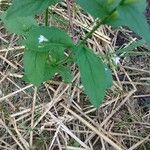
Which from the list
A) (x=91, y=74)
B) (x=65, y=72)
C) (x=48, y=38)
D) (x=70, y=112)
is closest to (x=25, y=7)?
(x=48, y=38)

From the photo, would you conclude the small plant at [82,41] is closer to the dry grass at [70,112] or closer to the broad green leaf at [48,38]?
the broad green leaf at [48,38]

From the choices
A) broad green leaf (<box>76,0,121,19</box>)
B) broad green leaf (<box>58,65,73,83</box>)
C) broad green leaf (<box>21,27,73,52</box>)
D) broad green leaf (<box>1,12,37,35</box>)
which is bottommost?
broad green leaf (<box>58,65,73,83</box>)

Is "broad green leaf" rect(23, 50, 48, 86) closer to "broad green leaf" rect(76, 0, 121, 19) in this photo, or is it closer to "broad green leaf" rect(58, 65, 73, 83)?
"broad green leaf" rect(58, 65, 73, 83)

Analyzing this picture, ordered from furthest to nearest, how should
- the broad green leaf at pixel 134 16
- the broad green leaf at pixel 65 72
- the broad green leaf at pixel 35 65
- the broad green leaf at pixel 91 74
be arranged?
the broad green leaf at pixel 65 72
the broad green leaf at pixel 35 65
the broad green leaf at pixel 91 74
the broad green leaf at pixel 134 16

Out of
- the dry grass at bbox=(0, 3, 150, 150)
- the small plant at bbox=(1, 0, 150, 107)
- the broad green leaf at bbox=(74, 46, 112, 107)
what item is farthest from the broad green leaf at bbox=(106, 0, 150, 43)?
the dry grass at bbox=(0, 3, 150, 150)

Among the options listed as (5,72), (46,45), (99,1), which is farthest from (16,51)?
(99,1)

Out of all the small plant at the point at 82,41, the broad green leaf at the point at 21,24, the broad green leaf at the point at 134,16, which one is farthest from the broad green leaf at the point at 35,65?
the broad green leaf at the point at 134,16
